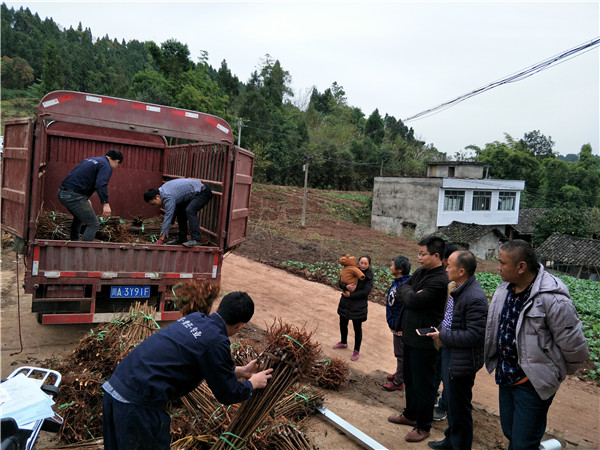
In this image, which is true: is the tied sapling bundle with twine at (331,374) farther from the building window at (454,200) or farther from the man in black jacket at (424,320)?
the building window at (454,200)

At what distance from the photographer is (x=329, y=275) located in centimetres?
1206

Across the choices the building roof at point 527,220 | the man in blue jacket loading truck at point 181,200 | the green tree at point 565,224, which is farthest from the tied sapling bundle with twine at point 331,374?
the building roof at point 527,220

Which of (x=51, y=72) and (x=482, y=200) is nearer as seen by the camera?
(x=482, y=200)

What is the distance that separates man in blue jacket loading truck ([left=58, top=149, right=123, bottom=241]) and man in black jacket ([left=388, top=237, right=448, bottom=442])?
4204mm

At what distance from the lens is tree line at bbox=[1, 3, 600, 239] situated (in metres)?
33.0

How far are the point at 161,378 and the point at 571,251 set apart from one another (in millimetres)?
31595

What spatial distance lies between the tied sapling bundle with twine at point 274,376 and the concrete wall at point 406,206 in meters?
29.3

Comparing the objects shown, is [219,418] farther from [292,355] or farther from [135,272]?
[135,272]

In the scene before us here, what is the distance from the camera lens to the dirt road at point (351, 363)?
13.3 ft

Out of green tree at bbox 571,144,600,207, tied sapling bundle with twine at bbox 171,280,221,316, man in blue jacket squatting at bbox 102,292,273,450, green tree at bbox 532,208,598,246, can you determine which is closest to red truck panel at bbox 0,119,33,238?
tied sapling bundle with twine at bbox 171,280,221,316

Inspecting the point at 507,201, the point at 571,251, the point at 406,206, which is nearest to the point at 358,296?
the point at 571,251

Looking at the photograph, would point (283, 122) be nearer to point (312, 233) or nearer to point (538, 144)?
point (312, 233)

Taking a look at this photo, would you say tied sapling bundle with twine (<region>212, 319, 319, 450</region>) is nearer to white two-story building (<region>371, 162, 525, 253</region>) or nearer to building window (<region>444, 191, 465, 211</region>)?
white two-story building (<region>371, 162, 525, 253</region>)

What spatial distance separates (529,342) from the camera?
106 inches
